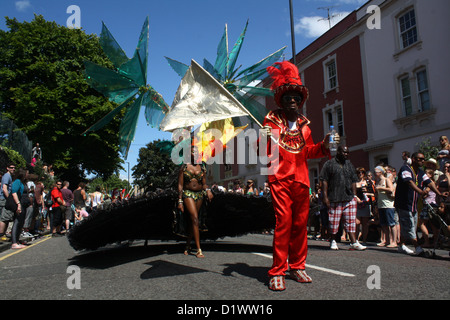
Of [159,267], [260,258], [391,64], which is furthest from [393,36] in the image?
[159,267]

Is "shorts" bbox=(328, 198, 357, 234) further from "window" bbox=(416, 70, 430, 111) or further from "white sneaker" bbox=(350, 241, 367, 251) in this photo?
"window" bbox=(416, 70, 430, 111)

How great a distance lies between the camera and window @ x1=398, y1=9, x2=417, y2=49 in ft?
54.1

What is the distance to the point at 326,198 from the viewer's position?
690 cm

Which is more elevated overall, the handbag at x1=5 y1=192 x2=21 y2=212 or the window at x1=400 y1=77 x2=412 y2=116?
the window at x1=400 y1=77 x2=412 y2=116

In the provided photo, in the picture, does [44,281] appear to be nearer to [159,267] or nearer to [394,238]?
[159,267]

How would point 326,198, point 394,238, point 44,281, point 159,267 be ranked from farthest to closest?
point 394,238 → point 326,198 → point 159,267 → point 44,281

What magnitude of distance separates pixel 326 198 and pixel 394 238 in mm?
2058

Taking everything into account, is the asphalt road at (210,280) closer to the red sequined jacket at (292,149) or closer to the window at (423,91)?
the red sequined jacket at (292,149)

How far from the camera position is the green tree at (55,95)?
24.0 metres

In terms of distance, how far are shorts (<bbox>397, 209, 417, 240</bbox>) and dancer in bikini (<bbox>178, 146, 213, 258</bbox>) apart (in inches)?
132

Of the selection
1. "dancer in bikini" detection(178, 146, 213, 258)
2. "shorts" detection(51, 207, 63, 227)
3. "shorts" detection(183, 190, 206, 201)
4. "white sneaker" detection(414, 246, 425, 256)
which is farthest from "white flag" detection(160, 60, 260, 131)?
"shorts" detection(51, 207, 63, 227)

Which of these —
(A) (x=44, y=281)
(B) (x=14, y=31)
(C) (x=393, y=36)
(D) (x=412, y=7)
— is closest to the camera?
(A) (x=44, y=281)
